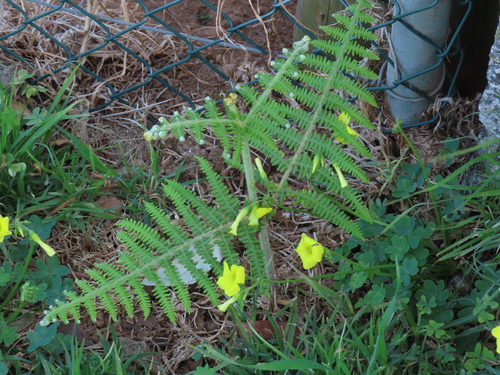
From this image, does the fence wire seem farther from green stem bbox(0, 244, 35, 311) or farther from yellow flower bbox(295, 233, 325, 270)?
yellow flower bbox(295, 233, 325, 270)

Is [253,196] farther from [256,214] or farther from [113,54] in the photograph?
[113,54]

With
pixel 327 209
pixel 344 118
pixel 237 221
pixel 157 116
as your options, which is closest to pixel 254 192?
pixel 237 221

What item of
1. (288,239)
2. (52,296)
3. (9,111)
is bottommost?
(52,296)

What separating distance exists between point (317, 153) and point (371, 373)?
73cm

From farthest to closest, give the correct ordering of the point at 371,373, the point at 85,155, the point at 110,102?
1. the point at 110,102
2. the point at 85,155
3. the point at 371,373

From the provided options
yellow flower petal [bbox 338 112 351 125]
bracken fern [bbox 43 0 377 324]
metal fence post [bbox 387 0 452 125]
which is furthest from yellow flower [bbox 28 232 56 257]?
metal fence post [bbox 387 0 452 125]

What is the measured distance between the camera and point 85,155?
2549 mm

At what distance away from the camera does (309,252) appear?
1913mm

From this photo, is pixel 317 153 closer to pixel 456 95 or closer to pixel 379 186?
pixel 379 186

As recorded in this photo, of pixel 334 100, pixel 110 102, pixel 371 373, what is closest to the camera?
pixel 371 373

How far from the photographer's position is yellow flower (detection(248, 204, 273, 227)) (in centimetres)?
187

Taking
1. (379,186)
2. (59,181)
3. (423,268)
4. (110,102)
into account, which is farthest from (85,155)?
(423,268)

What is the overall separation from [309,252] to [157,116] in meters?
1.26

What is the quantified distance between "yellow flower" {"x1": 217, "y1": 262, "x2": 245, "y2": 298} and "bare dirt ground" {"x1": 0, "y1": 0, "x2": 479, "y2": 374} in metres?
0.42
